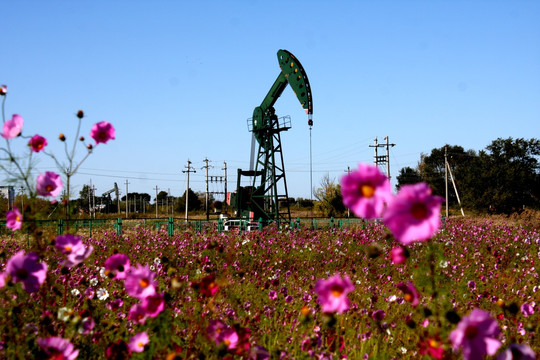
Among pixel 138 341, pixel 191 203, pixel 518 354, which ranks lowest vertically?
pixel 138 341

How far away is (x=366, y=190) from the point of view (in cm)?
107

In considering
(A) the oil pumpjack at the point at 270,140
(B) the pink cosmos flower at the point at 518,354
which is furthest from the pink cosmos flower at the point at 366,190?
(A) the oil pumpjack at the point at 270,140

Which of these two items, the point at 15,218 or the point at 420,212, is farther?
the point at 15,218

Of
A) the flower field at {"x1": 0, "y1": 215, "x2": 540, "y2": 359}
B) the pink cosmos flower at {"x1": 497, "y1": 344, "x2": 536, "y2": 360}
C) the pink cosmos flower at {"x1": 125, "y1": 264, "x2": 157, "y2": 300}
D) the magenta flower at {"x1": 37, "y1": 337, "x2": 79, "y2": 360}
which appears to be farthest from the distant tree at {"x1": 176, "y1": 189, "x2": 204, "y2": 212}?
the pink cosmos flower at {"x1": 497, "y1": 344, "x2": 536, "y2": 360}

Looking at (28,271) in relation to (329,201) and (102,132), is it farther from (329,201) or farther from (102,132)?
(329,201)

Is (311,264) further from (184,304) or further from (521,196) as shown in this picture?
(521,196)

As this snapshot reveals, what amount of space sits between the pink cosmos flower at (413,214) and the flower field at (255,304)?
0.25m

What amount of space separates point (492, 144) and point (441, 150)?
23.1m

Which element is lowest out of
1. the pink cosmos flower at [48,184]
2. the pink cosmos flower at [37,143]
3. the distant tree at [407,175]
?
the pink cosmos flower at [48,184]

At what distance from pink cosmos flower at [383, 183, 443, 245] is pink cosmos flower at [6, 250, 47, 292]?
1221 mm

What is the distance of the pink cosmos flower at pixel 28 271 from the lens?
1599mm

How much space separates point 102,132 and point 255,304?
2.32 metres

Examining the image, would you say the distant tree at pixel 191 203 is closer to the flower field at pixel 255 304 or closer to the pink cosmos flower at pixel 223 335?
the flower field at pixel 255 304

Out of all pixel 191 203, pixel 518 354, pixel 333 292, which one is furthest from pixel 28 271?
pixel 191 203
